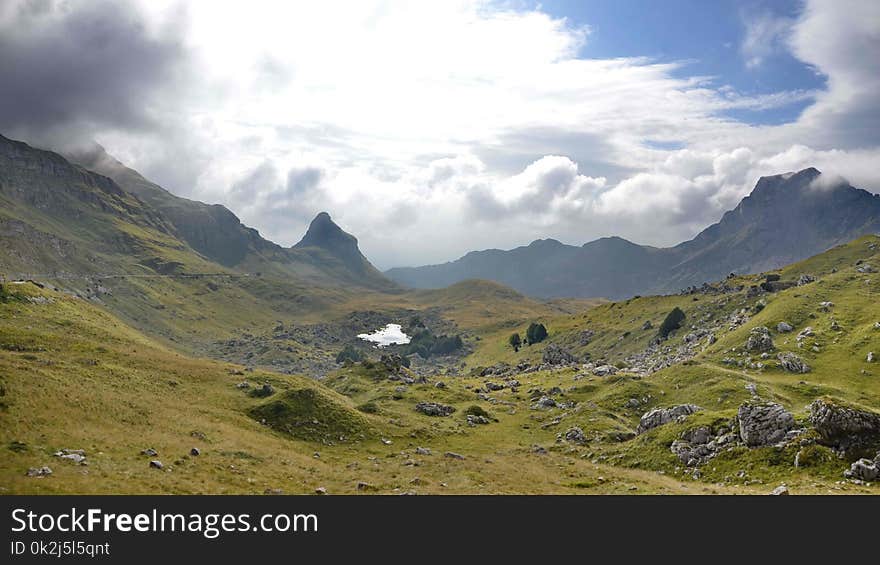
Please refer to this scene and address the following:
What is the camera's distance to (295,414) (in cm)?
6850

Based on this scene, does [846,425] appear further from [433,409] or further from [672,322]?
[672,322]

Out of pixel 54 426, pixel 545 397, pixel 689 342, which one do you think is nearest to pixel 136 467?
pixel 54 426

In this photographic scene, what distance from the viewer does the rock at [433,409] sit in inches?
3413

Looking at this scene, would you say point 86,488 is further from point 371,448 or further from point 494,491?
point 371,448

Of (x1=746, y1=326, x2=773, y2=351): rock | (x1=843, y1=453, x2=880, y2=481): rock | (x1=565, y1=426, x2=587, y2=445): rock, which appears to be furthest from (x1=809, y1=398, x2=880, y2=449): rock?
(x1=746, y1=326, x2=773, y2=351): rock

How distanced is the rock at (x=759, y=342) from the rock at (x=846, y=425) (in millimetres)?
62676

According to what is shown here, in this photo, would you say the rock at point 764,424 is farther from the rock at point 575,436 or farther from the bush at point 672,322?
the bush at point 672,322

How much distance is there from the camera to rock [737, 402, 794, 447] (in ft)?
160

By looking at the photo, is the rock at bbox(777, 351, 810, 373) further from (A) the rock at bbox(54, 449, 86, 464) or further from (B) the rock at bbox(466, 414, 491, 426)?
(A) the rock at bbox(54, 449, 86, 464)

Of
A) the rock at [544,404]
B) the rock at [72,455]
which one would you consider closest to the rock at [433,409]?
the rock at [544,404]

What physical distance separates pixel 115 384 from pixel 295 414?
2195 centimetres

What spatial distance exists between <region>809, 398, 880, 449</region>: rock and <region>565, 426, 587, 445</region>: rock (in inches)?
1190
